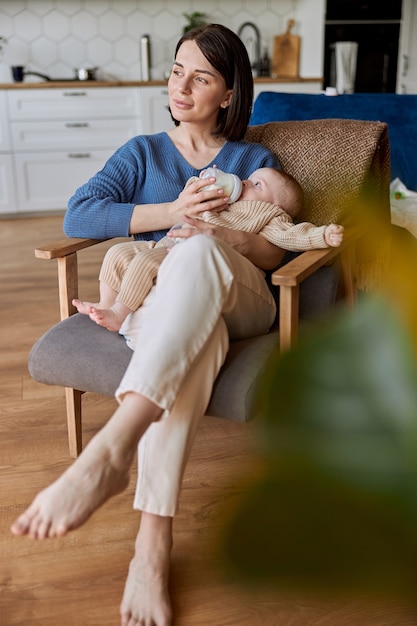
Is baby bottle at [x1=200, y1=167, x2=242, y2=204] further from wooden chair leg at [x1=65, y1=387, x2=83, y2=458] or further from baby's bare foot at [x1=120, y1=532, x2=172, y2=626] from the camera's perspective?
baby's bare foot at [x1=120, y1=532, x2=172, y2=626]

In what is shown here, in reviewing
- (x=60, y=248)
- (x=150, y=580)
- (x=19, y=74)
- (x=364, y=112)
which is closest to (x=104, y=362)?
(x=60, y=248)

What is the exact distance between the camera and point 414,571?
223mm

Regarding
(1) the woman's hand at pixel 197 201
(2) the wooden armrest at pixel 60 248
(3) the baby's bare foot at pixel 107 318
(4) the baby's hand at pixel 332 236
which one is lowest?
(3) the baby's bare foot at pixel 107 318

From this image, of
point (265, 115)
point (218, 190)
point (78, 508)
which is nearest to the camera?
point (78, 508)

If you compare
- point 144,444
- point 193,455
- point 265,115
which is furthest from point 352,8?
point 144,444

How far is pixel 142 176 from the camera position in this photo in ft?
5.97

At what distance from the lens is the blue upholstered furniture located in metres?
2.43

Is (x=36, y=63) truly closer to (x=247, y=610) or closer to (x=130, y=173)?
(x=130, y=173)

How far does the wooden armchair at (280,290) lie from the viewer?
4.45 feet

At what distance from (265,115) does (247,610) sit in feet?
5.67

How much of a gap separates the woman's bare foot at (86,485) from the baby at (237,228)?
51 centimetres

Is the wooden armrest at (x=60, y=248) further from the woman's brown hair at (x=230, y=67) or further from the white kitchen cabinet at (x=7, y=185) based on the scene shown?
the white kitchen cabinet at (x=7, y=185)

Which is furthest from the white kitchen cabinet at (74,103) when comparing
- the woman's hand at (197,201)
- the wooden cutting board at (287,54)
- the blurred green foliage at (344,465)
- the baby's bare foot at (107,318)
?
the blurred green foliage at (344,465)

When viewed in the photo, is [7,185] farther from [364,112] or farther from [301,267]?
[301,267]
